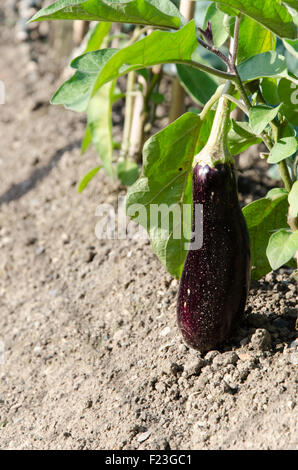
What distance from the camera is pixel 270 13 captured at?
113 cm

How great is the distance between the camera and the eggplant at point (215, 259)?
122cm

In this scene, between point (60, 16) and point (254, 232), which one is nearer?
point (60, 16)

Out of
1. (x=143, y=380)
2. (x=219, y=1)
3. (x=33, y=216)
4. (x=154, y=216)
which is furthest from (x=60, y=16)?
(x=33, y=216)

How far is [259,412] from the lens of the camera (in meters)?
1.19

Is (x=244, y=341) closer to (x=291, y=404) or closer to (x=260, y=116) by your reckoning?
(x=291, y=404)

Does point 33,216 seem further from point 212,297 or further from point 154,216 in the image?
point 212,297

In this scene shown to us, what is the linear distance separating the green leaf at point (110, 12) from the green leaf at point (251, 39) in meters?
0.17

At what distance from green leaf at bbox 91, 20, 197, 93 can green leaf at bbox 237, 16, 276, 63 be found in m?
0.17

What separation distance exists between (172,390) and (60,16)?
0.77 metres

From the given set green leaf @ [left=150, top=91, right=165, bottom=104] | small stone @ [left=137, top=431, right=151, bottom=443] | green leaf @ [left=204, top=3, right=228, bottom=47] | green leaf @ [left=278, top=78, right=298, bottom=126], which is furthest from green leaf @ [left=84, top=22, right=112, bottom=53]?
small stone @ [left=137, top=431, right=151, bottom=443]

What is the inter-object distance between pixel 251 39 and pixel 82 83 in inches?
14.5
